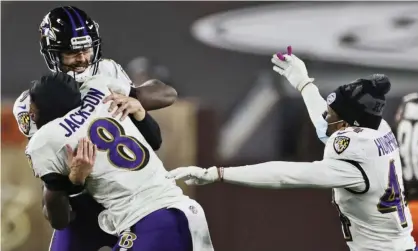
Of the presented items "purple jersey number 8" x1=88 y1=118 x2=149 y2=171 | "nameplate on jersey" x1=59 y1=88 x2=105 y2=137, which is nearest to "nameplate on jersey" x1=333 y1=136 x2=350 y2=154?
"purple jersey number 8" x1=88 y1=118 x2=149 y2=171

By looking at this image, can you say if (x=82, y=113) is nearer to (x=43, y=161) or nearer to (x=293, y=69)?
(x=43, y=161)

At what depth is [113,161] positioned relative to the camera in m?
2.53

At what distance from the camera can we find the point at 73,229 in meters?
2.98

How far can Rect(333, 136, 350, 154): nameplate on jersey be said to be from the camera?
2.75 metres

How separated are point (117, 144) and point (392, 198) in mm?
1018

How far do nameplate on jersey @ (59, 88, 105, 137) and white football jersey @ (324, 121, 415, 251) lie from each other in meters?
0.82

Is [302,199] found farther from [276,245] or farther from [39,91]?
[39,91]

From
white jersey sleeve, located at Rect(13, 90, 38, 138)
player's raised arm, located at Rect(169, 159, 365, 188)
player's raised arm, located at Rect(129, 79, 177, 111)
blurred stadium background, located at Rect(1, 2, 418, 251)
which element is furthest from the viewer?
blurred stadium background, located at Rect(1, 2, 418, 251)

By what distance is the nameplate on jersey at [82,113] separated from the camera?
2.53 metres

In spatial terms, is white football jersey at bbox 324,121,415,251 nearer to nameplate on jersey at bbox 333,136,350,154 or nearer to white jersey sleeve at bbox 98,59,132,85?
nameplate on jersey at bbox 333,136,350,154

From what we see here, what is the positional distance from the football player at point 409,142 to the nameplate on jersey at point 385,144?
188 cm

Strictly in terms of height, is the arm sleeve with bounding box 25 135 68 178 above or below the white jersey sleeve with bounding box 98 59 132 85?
below

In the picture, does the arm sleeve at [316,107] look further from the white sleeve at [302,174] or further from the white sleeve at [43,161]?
the white sleeve at [43,161]

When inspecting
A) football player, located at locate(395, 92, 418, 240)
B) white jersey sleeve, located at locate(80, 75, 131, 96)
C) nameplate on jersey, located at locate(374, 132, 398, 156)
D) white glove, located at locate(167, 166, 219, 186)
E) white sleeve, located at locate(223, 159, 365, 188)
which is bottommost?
football player, located at locate(395, 92, 418, 240)
